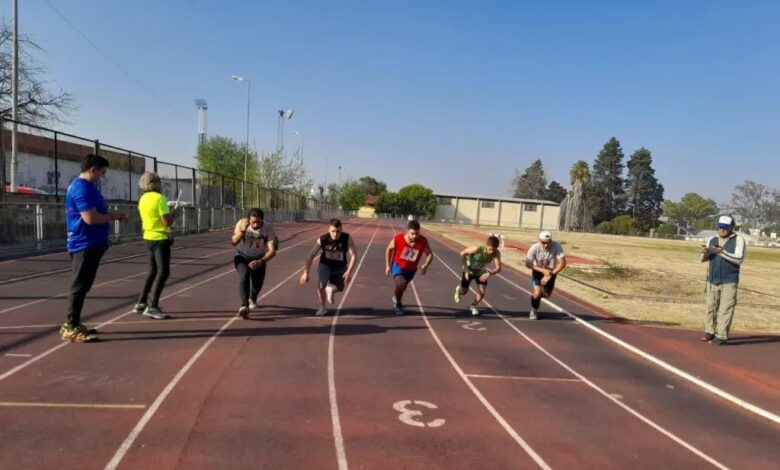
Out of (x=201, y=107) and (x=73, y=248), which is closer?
(x=73, y=248)

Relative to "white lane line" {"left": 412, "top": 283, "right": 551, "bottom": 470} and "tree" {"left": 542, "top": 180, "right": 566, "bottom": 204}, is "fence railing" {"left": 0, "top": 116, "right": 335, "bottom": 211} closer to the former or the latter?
"white lane line" {"left": 412, "top": 283, "right": 551, "bottom": 470}

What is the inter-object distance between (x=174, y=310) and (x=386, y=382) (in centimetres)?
408

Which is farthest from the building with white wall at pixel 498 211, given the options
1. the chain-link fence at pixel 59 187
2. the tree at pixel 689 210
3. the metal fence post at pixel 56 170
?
the metal fence post at pixel 56 170

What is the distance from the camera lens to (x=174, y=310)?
8.16 m

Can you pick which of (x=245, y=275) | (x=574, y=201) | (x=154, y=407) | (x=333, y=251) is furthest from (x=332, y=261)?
(x=574, y=201)

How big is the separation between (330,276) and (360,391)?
11.3 ft

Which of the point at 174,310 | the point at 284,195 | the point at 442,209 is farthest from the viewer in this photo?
the point at 442,209

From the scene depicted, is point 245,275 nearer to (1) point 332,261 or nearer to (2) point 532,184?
(1) point 332,261

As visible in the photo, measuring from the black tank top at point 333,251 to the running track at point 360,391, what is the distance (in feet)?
2.65

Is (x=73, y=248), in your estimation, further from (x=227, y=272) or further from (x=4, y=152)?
(x=4, y=152)

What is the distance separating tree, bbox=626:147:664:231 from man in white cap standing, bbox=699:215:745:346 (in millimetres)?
116529

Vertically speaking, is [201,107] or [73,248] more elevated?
[201,107]

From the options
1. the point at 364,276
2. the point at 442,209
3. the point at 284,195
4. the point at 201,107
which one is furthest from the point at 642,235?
the point at 364,276

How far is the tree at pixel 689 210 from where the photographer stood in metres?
126
